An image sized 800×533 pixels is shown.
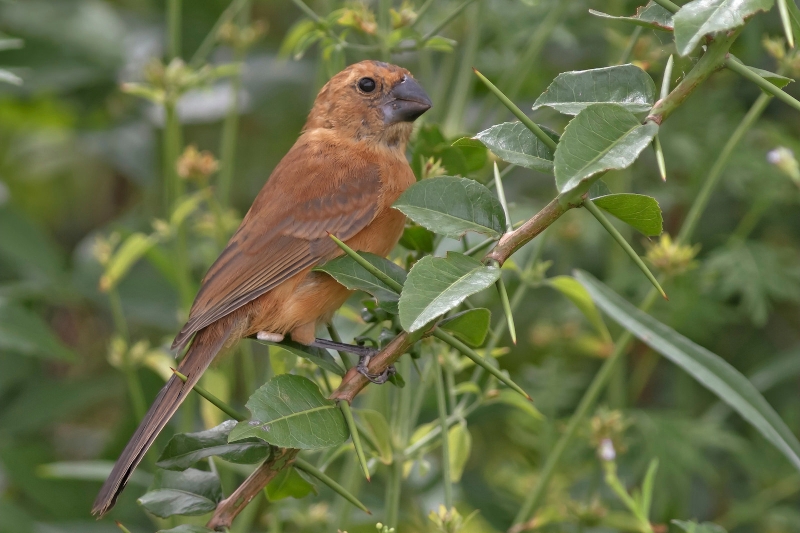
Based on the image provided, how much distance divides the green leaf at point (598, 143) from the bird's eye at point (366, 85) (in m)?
1.64

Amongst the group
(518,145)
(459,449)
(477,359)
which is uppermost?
(518,145)

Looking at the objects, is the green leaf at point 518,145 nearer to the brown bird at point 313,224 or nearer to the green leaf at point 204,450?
the green leaf at point 204,450

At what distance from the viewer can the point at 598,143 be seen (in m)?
1.25

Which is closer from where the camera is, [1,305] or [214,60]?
[1,305]

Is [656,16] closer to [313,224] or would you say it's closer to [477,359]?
[477,359]

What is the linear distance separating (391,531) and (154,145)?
9.04 feet

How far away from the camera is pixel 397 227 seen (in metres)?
2.46

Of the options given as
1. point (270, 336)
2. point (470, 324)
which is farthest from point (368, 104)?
point (470, 324)

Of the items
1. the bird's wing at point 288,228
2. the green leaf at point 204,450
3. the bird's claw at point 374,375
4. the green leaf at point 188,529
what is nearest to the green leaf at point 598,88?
the bird's claw at point 374,375

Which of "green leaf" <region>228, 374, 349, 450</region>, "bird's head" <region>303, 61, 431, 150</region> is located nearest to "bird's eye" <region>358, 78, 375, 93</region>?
"bird's head" <region>303, 61, 431, 150</region>

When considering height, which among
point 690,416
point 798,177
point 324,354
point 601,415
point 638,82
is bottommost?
point 690,416

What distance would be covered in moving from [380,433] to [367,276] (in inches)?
18.3

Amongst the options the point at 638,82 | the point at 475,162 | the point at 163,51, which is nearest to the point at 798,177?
the point at 475,162

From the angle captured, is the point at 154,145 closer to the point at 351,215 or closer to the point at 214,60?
the point at 214,60
